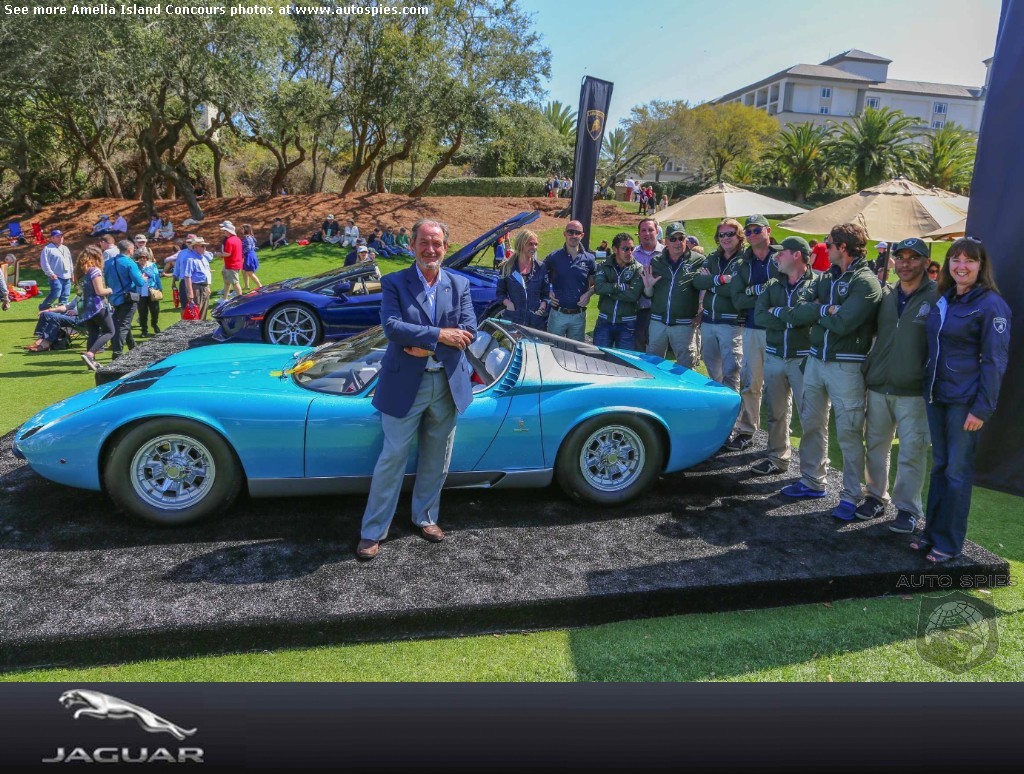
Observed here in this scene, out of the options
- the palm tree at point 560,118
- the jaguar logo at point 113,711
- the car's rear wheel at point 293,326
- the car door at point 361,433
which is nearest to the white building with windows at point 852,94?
the palm tree at point 560,118

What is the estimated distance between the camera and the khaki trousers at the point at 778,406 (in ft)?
18.2

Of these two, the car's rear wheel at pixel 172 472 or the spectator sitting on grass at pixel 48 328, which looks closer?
the car's rear wheel at pixel 172 472

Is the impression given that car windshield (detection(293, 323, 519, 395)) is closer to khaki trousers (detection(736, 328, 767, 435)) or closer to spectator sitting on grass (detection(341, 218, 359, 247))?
khaki trousers (detection(736, 328, 767, 435))

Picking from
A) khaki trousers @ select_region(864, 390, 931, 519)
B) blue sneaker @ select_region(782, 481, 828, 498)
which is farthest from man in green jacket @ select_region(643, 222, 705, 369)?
khaki trousers @ select_region(864, 390, 931, 519)

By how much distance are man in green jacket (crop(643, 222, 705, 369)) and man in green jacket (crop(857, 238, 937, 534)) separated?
2.25m

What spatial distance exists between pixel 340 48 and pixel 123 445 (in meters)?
26.3

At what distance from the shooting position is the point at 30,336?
36.4ft

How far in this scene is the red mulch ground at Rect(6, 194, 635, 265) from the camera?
2695cm

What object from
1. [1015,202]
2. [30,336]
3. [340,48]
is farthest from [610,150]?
[1015,202]

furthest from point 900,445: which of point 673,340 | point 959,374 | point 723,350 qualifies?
point 673,340

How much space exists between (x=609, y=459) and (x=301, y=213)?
83.6 feet

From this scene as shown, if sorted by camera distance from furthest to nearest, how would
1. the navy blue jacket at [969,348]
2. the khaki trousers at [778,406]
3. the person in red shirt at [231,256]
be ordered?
the person in red shirt at [231,256] → the khaki trousers at [778,406] → the navy blue jacket at [969,348]

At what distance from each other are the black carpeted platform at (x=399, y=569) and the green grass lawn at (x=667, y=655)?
0.08m

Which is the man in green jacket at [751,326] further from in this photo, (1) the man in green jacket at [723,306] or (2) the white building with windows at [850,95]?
(2) the white building with windows at [850,95]
